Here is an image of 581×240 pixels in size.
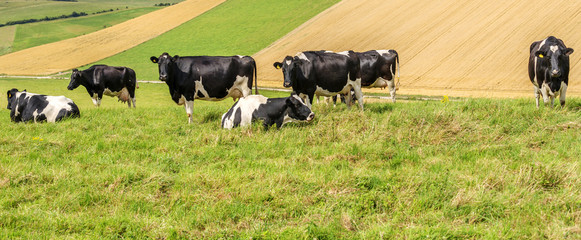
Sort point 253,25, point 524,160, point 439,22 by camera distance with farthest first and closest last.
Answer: point 253,25 → point 439,22 → point 524,160

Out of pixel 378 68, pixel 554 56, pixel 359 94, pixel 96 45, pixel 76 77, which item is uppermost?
pixel 554 56

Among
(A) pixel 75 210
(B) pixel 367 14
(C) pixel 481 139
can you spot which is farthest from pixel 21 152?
(B) pixel 367 14

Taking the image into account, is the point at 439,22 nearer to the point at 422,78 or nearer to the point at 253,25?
the point at 422,78

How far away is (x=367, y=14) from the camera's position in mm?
49969

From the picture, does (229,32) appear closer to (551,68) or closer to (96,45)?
(96,45)

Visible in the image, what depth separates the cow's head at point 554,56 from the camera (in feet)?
37.3

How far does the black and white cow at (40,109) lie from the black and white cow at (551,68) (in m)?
12.6

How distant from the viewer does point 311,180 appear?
6445mm

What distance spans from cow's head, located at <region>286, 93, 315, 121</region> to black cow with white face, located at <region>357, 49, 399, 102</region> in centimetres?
803

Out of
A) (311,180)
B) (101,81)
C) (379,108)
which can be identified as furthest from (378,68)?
(311,180)

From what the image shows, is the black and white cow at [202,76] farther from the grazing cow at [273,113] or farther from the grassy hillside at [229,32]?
the grassy hillside at [229,32]

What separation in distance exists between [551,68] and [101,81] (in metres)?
15.3

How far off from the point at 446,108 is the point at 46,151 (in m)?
8.45

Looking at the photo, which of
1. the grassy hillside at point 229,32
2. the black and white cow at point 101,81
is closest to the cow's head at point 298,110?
the black and white cow at point 101,81
